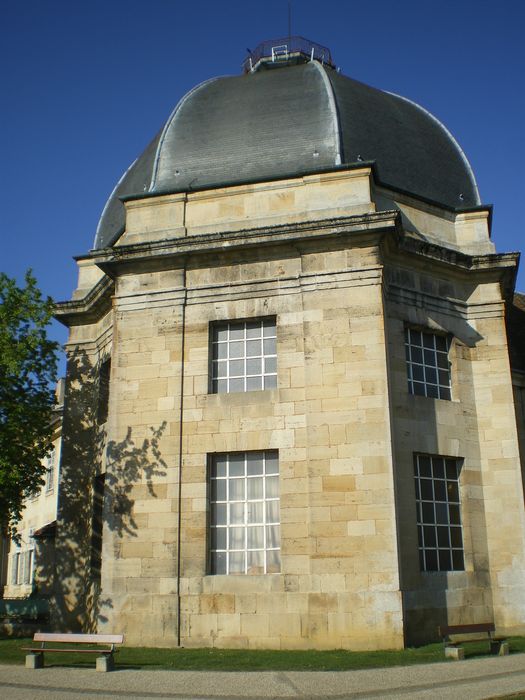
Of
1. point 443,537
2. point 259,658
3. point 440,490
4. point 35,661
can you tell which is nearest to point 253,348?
point 440,490

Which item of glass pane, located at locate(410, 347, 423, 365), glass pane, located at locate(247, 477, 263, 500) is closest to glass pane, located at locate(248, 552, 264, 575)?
glass pane, located at locate(247, 477, 263, 500)

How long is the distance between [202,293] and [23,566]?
22935 mm

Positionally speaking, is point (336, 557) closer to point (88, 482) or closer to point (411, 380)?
point (411, 380)

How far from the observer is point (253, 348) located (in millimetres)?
16766

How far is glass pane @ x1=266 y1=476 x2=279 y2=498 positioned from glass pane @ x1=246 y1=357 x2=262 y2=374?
2244 millimetres

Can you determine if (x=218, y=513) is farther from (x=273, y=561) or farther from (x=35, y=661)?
(x=35, y=661)

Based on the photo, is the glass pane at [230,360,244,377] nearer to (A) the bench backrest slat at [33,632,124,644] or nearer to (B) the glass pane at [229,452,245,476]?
(B) the glass pane at [229,452,245,476]

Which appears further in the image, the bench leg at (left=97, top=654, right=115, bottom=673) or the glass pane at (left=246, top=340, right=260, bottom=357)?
the glass pane at (left=246, top=340, right=260, bottom=357)

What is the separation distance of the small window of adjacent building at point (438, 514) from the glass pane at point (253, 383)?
3.57m

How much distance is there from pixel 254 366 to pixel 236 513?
120 inches

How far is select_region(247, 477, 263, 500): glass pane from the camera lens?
1580 cm

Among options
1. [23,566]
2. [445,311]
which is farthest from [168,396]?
[23,566]

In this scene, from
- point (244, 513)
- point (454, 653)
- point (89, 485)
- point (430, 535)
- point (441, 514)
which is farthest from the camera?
point (89, 485)

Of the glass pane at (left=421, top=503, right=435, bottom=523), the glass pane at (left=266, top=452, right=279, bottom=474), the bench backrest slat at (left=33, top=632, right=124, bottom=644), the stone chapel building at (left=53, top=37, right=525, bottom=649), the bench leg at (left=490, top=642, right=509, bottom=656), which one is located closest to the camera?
the bench backrest slat at (left=33, top=632, right=124, bottom=644)
